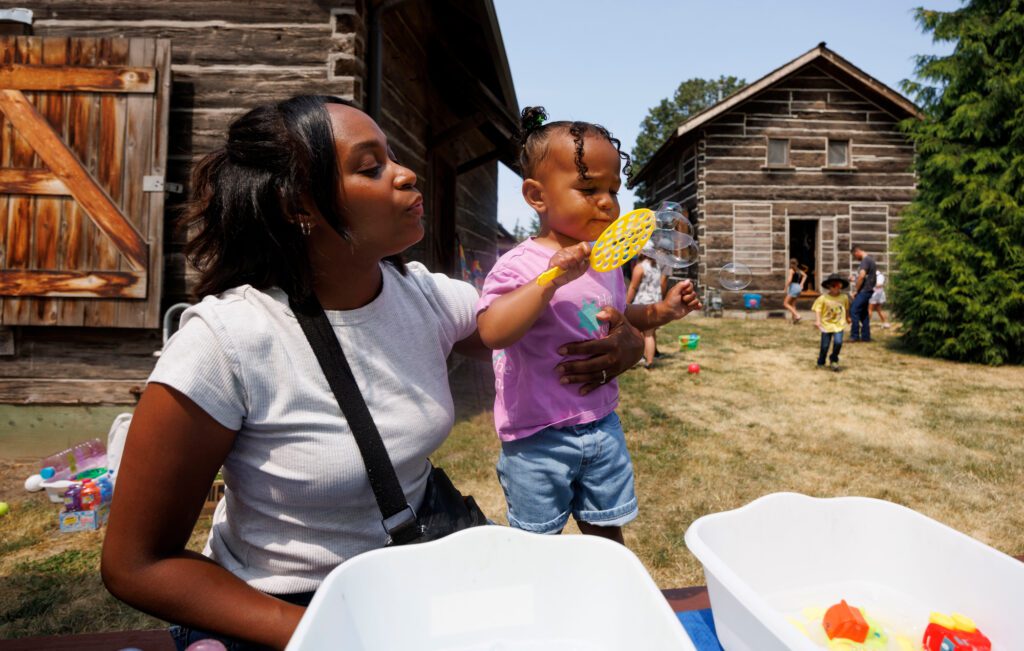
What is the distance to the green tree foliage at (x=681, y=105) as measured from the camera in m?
44.0

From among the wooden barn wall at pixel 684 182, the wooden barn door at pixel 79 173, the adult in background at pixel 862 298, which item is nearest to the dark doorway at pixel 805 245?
the wooden barn wall at pixel 684 182

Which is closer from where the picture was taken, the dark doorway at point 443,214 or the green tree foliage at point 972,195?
the dark doorway at point 443,214

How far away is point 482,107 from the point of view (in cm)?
633

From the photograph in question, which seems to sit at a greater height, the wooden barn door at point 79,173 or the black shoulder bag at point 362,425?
the wooden barn door at point 79,173

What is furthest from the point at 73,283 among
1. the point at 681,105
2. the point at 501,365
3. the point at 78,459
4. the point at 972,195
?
the point at 681,105

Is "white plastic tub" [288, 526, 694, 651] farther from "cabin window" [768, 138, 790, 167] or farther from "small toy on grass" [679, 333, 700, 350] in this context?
"cabin window" [768, 138, 790, 167]

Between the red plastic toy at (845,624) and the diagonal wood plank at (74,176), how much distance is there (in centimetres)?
447

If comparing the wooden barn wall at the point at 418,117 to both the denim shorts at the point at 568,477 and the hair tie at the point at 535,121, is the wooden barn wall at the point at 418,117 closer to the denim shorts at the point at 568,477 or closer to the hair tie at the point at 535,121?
the hair tie at the point at 535,121

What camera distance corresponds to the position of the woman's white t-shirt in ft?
3.17

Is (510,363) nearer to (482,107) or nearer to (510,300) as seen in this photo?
(510,300)

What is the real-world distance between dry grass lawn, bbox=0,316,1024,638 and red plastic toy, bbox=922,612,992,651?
7.02ft

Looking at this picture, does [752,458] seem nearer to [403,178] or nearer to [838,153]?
[403,178]

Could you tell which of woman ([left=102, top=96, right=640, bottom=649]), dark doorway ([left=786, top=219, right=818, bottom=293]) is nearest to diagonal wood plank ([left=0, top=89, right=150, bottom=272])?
woman ([left=102, top=96, right=640, bottom=649])

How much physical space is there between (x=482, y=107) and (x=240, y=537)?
5934 mm
